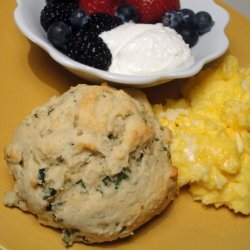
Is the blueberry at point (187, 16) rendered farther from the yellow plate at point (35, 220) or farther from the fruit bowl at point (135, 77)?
the yellow plate at point (35, 220)

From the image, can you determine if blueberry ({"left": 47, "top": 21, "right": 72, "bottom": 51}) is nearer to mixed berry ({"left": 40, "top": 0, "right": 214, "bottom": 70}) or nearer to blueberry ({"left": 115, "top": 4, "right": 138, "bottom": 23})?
mixed berry ({"left": 40, "top": 0, "right": 214, "bottom": 70})

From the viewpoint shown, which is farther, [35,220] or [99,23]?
[99,23]

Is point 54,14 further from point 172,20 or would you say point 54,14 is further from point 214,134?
point 214,134

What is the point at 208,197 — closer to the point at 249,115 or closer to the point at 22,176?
the point at 249,115

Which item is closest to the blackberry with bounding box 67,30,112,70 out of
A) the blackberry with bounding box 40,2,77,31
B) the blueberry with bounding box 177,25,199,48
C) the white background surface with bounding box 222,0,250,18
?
the blackberry with bounding box 40,2,77,31

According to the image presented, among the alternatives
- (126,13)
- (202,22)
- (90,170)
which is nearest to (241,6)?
(202,22)

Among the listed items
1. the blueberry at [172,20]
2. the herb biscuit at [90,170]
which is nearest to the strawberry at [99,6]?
the blueberry at [172,20]

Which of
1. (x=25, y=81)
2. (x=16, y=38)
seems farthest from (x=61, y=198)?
(x=16, y=38)
